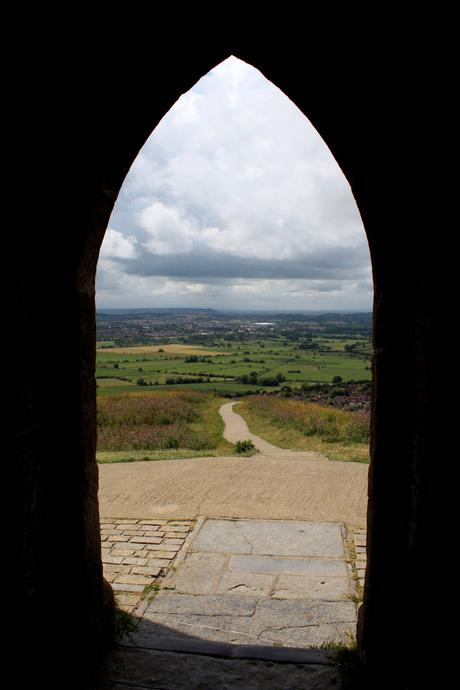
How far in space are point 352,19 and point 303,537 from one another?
5.29 m

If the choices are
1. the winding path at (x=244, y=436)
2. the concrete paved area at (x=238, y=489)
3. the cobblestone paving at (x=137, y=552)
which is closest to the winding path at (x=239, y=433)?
the winding path at (x=244, y=436)

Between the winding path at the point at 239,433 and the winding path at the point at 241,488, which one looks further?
the winding path at the point at 239,433

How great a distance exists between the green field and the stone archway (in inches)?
959

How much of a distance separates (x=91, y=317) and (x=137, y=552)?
11.4 ft

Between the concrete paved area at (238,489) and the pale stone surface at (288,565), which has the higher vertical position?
the pale stone surface at (288,565)

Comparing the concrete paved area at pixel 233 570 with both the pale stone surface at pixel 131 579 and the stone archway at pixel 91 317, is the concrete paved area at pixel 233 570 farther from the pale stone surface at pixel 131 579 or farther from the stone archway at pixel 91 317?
the stone archway at pixel 91 317

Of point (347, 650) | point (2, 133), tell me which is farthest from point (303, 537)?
point (2, 133)

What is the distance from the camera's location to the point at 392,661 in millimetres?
2883

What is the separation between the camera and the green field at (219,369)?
1321 inches

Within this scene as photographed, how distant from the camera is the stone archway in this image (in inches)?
105

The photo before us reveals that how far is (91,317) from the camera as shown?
3.23m

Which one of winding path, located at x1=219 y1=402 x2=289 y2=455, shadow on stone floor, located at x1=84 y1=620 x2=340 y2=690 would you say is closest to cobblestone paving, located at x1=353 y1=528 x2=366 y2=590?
shadow on stone floor, located at x1=84 y1=620 x2=340 y2=690

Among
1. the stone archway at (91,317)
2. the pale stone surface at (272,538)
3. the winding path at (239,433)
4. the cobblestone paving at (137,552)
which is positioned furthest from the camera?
the winding path at (239,433)

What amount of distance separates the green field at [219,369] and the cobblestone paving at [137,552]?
68.9ft
